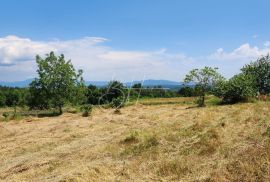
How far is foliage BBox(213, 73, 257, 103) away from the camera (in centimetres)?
2881

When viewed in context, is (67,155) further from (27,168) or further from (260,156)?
(260,156)

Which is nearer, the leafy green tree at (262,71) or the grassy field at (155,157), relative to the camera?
the grassy field at (155,157)

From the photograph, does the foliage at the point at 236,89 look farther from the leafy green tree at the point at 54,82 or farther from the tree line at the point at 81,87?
the leafy green tree at the point at 54,82

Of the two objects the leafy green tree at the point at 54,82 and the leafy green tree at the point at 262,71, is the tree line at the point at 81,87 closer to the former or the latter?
the leafy green tree at the point at 54,82

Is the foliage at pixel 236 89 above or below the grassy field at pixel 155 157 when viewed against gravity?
above

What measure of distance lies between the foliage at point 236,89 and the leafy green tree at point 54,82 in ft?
45.8

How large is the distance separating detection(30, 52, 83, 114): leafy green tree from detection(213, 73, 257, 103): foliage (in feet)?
45.8

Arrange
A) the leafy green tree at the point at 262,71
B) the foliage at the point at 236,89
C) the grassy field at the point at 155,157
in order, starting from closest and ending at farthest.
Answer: the grassy field at the point at 155,157, the foliage at the point at 236,89, the leafy green tree at the point at 262,71

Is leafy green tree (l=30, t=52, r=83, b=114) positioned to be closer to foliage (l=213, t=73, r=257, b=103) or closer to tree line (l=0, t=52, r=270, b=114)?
tree line (l=0, t=52, r=270, b=114)

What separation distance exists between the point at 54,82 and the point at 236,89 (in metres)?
16.7

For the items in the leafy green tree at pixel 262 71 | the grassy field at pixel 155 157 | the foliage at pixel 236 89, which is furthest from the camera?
the leafy green tree at pixel 262 71

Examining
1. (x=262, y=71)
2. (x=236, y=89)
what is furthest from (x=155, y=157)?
(x=262, y=71)

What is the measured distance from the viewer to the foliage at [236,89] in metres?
28.8

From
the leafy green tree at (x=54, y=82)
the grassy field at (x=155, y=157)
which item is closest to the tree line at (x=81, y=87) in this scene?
the leafy green tree at (x=54, y=82)
